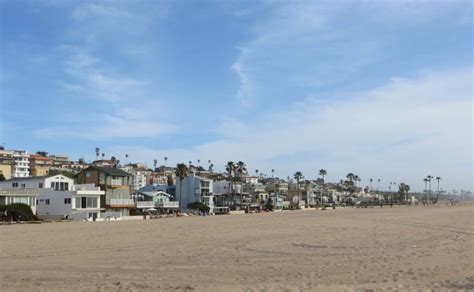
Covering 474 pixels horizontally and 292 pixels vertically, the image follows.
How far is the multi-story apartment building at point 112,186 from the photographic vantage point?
216 ft

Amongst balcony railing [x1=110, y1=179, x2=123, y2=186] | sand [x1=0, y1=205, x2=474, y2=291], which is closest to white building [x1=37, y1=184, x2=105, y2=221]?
balcony railing [x1=110, y1=179, x2=123, y2=186]

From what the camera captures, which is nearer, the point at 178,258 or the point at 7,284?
the point at 7,284

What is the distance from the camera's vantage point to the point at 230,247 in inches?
786

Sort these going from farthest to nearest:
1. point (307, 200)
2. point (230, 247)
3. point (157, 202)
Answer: point (307, 200) → point (157, 202) → point (230, 247)

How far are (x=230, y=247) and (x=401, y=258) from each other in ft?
23.2

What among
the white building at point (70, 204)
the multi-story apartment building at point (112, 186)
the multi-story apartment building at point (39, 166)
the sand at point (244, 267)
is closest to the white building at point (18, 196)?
the white building at point (70, 204)

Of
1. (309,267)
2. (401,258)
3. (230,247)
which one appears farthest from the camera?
(230,247)

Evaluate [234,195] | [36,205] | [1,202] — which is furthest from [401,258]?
[234,195]

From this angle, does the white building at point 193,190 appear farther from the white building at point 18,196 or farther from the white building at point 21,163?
the white building at point 21,163

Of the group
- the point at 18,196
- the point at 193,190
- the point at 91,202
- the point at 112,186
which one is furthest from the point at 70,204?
the point at 193,190

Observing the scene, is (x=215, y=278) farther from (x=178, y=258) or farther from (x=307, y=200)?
(x=307, y=200)

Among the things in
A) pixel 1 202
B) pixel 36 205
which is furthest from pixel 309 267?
pixel 36 205

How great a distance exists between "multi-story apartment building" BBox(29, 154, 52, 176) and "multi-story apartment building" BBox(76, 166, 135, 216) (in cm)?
7099

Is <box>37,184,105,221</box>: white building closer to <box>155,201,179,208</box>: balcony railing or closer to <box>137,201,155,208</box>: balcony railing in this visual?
<box>137,201,155,208</box>: balcony railing
